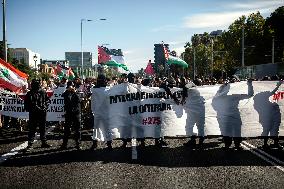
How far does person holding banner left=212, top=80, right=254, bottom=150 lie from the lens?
1047 centimetres

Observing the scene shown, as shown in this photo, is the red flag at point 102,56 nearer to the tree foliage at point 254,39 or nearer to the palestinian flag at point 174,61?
the palestinian flag at point 174,61

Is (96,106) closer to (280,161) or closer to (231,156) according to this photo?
(231,156)

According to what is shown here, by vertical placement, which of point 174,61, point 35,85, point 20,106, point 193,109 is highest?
point 174,61

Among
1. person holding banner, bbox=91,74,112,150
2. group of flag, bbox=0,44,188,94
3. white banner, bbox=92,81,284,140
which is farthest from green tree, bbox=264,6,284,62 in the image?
person holding banner, bbox=91,74,112,150

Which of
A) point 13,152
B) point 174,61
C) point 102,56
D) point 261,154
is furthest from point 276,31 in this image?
point 13,152

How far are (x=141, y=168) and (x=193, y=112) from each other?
10.0 feet

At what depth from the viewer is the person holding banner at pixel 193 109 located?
10594 mm

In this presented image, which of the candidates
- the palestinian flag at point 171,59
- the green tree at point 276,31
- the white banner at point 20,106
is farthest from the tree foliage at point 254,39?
the white banner at point 20,106

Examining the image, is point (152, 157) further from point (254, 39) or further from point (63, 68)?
point (254, 39)

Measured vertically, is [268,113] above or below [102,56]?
below

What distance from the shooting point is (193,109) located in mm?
10727

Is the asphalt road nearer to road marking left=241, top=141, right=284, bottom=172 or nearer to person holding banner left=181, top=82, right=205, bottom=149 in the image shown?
road marking left=241, top=141, right=284, bottom=172

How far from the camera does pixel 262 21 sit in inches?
2859

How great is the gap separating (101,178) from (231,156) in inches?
144
